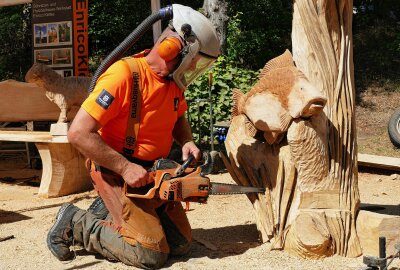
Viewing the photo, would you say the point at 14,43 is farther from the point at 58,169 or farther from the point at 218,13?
the point at 58,169

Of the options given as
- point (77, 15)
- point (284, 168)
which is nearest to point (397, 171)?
point (284, 168)

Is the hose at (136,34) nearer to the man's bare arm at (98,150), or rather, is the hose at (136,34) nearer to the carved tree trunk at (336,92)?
the man's bare arm at (98,150)

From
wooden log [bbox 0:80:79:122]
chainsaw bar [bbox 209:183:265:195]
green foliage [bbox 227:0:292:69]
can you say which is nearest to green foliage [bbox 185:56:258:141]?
wooden log [bbox 0:80:79:122]

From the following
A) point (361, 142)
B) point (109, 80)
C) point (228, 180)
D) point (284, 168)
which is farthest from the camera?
point (361, 142)

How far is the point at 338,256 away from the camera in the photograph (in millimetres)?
3619

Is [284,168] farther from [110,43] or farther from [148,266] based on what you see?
[110,43]

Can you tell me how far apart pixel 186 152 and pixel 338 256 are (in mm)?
1156

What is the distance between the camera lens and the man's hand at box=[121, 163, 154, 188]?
3512 mm

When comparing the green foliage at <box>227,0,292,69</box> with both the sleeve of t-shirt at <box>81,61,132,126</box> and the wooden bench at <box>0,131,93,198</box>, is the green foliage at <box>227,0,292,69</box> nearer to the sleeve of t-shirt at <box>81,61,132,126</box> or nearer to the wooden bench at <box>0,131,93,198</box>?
the wooden bench at <box>0,131,93,198</box>

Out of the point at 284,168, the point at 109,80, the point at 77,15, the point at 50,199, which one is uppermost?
the point at 77,15

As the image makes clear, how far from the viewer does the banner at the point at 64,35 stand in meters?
8.05

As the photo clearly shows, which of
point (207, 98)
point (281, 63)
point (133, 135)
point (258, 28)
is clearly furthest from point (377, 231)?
point (258, 28)

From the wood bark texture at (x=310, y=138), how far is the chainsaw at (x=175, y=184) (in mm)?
449

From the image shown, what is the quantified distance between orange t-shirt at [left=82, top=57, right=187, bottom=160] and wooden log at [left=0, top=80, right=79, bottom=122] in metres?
3.78
